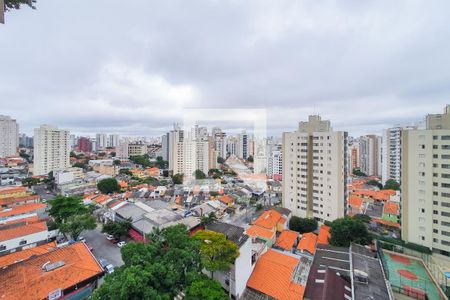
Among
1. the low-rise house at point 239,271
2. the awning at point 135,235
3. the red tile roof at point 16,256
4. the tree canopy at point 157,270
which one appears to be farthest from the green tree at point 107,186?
the low-rise house at point 239,271

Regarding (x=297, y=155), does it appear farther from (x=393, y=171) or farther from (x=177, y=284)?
(x=393, y=171)

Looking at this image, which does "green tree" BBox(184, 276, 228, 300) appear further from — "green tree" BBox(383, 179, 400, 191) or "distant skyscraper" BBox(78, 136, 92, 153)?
"distant skyscraper" BBox(78, 136, 92, 153)

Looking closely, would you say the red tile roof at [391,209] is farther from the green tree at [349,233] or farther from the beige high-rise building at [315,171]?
the green tree at [349,233]

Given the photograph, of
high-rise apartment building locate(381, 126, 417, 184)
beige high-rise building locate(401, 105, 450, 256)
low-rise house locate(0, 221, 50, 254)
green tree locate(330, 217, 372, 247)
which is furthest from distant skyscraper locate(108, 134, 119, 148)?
beige high-rise building locate(401, 105, 450, 256)

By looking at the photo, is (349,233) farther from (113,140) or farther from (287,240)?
(113,140)

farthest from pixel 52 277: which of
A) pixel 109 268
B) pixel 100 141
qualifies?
pixel 100 141

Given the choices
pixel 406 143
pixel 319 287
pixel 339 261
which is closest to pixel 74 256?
pixel 319 287
